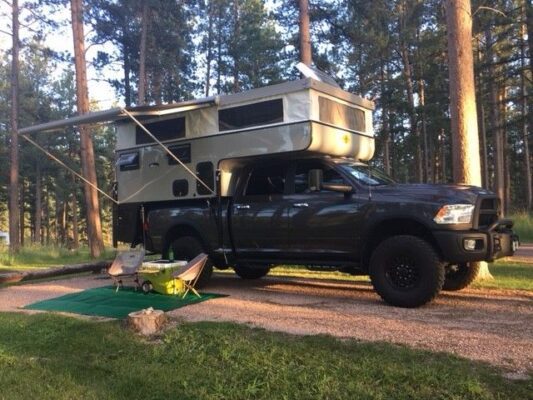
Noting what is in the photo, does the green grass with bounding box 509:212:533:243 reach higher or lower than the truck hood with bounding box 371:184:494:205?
lower

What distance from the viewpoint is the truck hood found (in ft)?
22.1

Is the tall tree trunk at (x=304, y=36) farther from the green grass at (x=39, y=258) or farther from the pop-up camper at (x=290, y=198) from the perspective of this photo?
the green grass at (x=39, y=258)

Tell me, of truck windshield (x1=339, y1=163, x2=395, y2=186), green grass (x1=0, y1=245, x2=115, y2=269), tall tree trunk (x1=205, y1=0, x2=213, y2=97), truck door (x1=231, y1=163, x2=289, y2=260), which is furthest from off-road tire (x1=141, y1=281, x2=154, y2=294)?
tall tree trunk (x1=205, y1=0, x2=213, y2=97)

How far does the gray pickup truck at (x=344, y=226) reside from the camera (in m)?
6.69

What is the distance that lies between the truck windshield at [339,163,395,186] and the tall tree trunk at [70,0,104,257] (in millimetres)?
12091

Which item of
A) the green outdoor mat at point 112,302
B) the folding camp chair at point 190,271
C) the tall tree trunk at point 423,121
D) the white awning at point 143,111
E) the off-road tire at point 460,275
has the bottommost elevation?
the green outdoor mat at point 112,302

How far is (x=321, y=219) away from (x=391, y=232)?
1.02m

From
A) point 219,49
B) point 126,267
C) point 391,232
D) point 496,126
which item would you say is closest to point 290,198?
point 391,232

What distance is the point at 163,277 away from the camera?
830cm

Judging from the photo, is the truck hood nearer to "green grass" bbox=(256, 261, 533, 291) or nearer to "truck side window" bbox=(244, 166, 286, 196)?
"truck side window" bbox=(244, 166, 286, 196)

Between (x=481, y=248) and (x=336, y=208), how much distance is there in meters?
1.98

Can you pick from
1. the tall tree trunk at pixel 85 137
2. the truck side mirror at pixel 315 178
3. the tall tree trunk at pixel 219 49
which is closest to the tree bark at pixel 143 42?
the tall tree trunk at pixel 85 137

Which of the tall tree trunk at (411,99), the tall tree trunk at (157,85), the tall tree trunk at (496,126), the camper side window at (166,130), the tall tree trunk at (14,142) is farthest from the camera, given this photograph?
the tall tree trunk at (411,99)

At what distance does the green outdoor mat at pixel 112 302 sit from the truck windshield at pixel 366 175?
2861 millimetres
